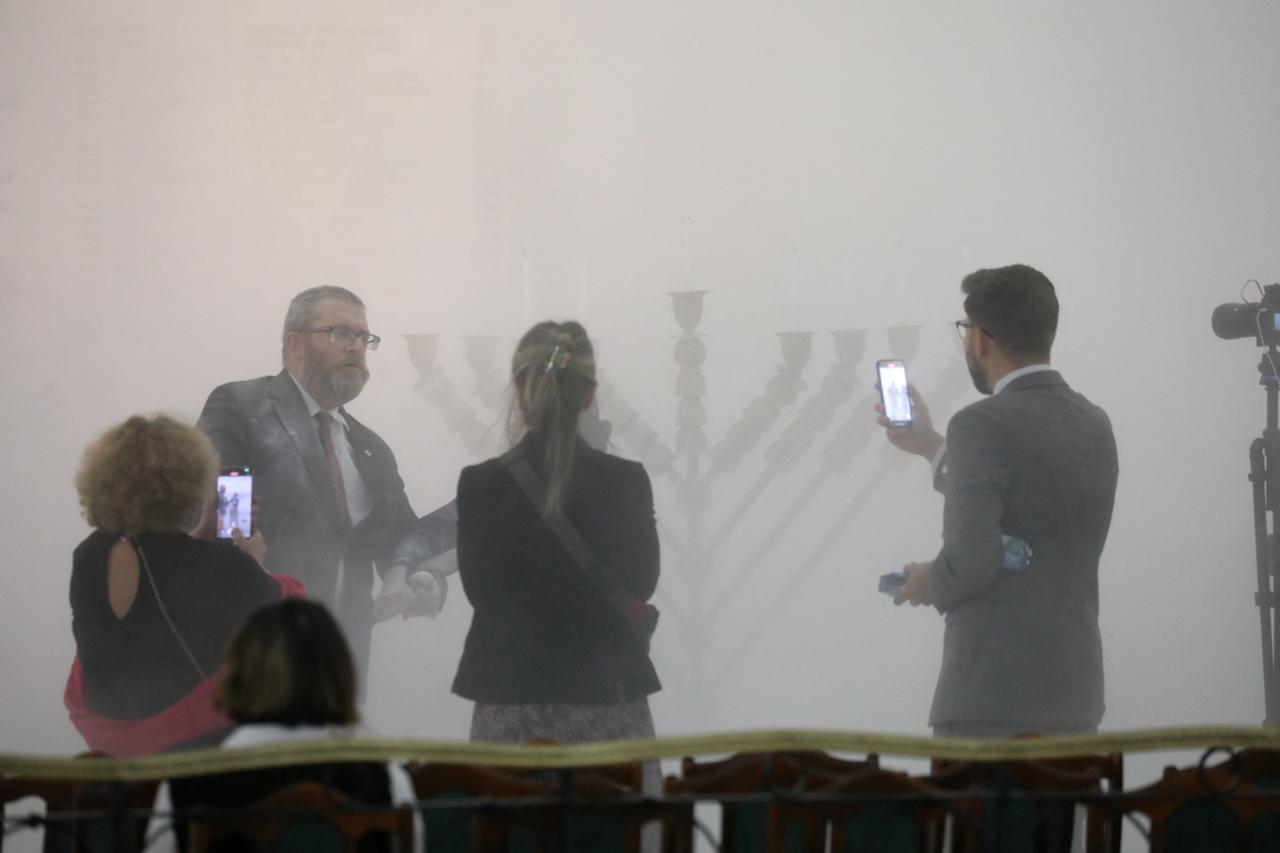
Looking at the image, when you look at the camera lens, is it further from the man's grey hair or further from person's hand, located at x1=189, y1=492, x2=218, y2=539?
person's hand, located at x1=189, y1=492, x2=218, y2=539

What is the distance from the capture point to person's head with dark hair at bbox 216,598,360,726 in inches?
66.2

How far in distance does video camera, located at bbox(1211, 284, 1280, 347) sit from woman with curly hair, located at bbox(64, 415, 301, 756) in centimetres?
262

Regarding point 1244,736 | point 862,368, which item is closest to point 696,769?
point 1244,736

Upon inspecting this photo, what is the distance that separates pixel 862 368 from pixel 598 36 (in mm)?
1202

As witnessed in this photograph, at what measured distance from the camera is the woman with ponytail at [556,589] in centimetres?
254

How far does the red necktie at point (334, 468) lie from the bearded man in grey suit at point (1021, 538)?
5.49ft

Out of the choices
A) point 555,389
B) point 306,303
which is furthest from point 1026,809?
point 306,303

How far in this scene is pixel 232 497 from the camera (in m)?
3.06

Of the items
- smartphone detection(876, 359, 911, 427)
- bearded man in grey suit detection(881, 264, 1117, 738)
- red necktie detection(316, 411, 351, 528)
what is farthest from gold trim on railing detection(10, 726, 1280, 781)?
red necktie detection(316, 411, 351, 528)

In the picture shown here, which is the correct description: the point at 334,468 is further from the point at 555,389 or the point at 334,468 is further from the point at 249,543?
the point at 555,389

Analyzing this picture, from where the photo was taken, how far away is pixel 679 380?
3.97 m

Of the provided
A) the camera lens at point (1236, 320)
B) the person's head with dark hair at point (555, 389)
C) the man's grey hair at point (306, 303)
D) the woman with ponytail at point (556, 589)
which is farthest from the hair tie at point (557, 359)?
the camera lens at point (1236, 320)

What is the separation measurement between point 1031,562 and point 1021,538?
0.05 metres

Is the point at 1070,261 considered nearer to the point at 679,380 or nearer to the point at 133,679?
the point at 679,380
